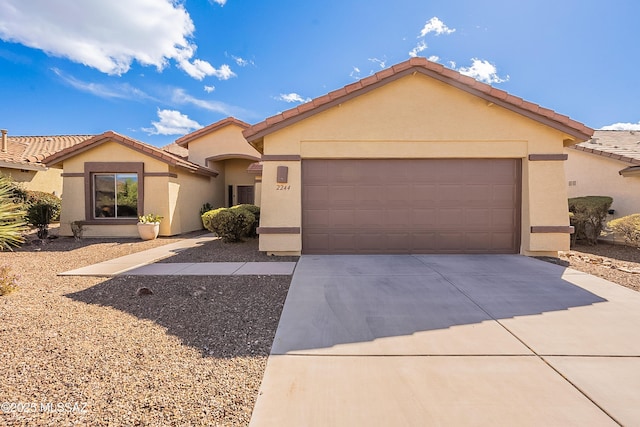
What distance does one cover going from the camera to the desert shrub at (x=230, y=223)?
31.2ft

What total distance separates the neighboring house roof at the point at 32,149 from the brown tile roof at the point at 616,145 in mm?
22696

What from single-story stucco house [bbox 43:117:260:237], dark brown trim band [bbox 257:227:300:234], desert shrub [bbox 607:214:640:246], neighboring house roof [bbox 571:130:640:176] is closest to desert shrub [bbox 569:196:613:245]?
desert shrub [bbox 607:214:640:246]

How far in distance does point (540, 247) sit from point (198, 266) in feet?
28.5

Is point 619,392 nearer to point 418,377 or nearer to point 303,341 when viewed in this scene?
point 418,377

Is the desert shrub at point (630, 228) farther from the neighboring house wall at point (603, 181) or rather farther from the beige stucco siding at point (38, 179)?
the beige stucco siding at point (38, 179)

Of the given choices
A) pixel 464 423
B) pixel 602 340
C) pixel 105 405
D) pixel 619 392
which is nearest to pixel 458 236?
pixel 602 340

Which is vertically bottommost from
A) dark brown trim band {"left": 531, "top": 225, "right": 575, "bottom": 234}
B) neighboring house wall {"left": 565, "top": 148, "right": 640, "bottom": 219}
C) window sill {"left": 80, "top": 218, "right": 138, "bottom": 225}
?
window sill {"left": 80, "top": 218, "right": 138, "bottom": 225}

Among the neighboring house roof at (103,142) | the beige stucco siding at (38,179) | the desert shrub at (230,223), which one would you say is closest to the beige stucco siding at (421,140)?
the desert shrub at (230,223)

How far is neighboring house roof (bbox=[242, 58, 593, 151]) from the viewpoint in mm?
7449

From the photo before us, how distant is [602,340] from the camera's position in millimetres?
3297

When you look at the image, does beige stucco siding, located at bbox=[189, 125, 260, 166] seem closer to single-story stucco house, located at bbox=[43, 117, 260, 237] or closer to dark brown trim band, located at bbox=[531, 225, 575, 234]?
single-story stucco house, located at bbox=[43, 117, 260, 237]

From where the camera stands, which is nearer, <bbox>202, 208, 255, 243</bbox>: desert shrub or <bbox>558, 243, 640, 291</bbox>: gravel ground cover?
<bbox>558, 243, 640, 291</bbox>: gravel ground cover

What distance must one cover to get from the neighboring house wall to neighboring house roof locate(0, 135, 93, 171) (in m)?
22.6

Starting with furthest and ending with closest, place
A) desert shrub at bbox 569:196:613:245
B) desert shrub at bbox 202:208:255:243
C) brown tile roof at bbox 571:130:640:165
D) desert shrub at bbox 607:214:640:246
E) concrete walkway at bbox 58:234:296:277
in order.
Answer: brown tile roof at bbox 571:130:640:165, desert shrub at bbox 569:196:613:245, desert shrub at bbox 202:208:255:243, desert shrub at bbox 607:214:640:246, concrete walkway at bbox 58:234:296:277
